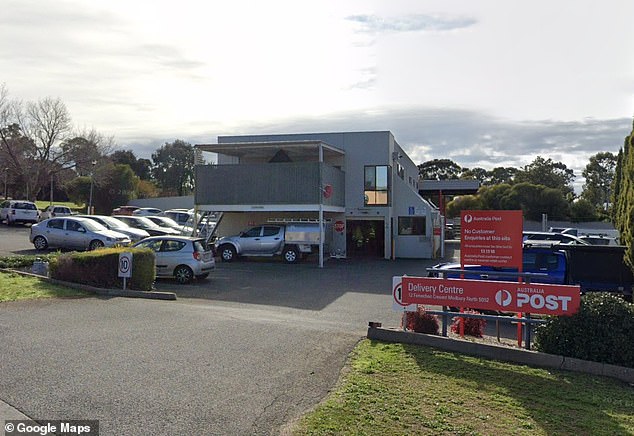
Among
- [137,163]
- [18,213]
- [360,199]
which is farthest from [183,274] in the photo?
[137,163]

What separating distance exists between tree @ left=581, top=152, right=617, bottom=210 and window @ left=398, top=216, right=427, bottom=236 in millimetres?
40652

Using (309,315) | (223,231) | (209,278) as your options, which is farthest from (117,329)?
(223,231)

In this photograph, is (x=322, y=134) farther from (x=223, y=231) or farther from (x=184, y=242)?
(x=184, y=242)

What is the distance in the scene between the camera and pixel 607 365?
8586mm

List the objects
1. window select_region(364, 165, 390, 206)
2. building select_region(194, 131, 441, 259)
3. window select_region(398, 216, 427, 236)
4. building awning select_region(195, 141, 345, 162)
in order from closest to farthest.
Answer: building awning select_region(195, 141, 345, 162) < building select_region(194, 131, 441, 259) < window select_region(364, 165, 390, 206) < window select_region(398, 216, 427, 236)

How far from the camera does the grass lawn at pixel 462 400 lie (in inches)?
237

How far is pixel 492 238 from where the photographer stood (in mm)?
10953

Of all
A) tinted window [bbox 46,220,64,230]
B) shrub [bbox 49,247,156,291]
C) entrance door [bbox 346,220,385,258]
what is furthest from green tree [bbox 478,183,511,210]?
shrub [bbox 49,247,156,291]

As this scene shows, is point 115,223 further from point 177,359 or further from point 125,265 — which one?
point 177,359

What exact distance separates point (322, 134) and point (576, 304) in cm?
2548

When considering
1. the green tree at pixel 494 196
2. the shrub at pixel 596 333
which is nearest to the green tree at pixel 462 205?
the green tree at pixel 494 196

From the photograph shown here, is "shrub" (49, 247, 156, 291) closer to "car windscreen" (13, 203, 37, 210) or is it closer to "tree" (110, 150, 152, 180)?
"car windscreen" (13, 203, 37, 210)

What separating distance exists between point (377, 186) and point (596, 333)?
79.6ft

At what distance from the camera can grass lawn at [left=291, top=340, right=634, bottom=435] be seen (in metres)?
6.02
